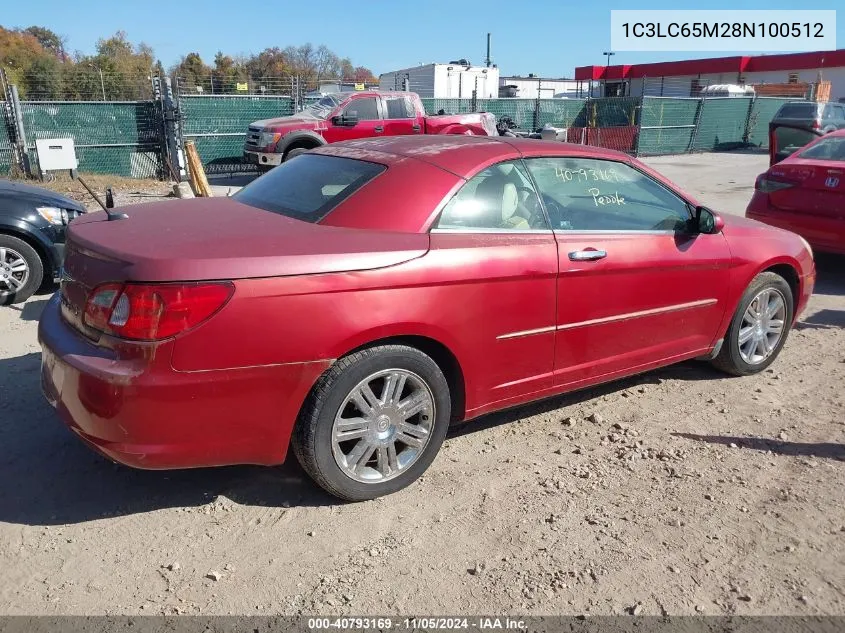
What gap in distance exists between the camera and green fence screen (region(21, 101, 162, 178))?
14766mm

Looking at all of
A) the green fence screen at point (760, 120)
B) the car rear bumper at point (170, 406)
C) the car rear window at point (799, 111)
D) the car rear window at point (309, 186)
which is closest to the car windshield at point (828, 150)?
the car rear window at point (309, 186)

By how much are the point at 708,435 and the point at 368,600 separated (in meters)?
2.28

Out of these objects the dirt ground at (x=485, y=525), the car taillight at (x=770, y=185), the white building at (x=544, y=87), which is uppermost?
the white building at (x=544, y=87)

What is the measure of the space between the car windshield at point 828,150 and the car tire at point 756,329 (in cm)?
325

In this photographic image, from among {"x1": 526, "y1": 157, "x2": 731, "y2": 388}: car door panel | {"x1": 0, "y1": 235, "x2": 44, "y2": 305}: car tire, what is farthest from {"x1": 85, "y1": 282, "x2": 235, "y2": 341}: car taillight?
{"x1": 0, "y1": 235, "x2": 44, "y2": 305}: car tire

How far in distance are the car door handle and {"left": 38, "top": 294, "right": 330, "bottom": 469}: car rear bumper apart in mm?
1465

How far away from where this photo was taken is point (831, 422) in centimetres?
409

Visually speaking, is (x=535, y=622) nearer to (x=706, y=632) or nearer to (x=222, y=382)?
(x=706, y=632)

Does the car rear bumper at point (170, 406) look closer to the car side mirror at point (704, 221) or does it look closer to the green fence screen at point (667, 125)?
the car side mirror at point (704, 221)

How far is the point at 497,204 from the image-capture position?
353cm

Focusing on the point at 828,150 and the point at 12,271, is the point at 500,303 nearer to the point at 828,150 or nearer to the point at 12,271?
the point at 12,271

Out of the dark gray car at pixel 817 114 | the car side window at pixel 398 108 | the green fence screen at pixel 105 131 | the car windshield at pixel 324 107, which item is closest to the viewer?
the green fence screen at pixel 105 131

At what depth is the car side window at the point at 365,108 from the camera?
15.4 metres

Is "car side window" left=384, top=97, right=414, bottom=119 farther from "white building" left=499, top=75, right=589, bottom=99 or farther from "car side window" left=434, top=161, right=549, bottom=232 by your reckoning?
"white building" left=499, top=75, right=589, bottom=99
